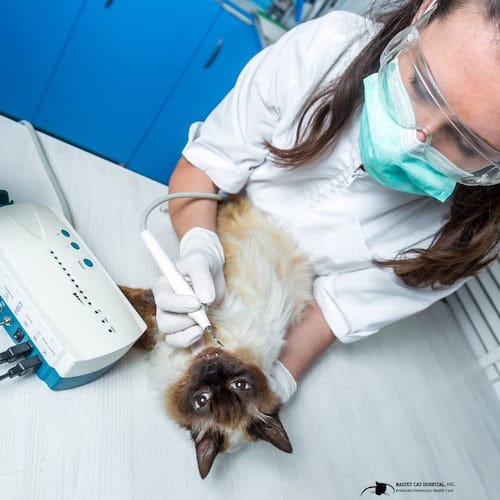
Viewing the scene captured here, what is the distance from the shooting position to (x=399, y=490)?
1115 mm

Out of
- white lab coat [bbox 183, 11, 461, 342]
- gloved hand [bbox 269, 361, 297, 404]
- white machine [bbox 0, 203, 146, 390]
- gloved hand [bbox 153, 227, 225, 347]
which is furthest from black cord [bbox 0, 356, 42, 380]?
white lab coat [bbox 183, 11, 461, 342]

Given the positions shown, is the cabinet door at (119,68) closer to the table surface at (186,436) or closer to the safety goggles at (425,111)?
the table surface at (186,436)

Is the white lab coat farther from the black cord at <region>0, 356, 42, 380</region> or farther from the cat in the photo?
the black cord at <region>0, 356, 42, 380</region>

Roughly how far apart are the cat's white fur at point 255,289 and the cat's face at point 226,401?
0.13 feet

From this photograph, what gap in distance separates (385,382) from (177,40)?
1693mm

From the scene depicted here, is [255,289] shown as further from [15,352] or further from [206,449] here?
[15,352]

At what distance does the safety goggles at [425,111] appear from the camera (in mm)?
758

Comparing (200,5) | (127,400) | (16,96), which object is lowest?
(16,96)

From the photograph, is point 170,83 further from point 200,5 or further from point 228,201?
point 228,201

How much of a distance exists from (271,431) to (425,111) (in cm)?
69

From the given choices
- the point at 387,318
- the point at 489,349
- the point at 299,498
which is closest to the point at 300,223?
the point at 387,318

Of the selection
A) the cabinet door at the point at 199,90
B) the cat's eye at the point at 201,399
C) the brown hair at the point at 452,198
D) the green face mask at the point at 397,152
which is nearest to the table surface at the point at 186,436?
the cat's eye at the point at 201,399

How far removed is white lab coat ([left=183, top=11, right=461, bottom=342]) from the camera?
3.42ft

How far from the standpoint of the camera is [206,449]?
82 cm
